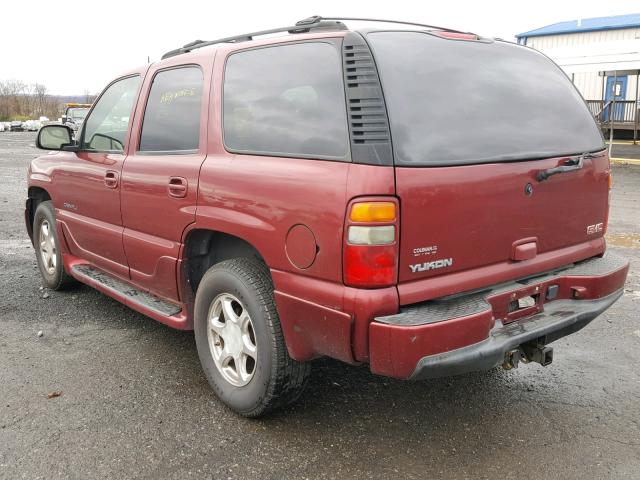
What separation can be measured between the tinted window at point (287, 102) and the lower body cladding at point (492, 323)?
800 mm

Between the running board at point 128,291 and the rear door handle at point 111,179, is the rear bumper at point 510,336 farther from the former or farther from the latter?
the rear door handle at point 111,179

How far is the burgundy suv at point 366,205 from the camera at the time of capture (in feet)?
8.34

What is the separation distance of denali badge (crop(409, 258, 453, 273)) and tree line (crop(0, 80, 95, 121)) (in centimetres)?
6841

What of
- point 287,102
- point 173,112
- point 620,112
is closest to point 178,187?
point 173,112

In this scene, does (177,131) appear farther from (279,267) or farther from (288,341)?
(288,341)

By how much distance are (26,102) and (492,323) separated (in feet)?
254

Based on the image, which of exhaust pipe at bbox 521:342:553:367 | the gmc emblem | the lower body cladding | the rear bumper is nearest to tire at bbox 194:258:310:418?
the lower body cladding

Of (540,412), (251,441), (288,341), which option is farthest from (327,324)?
(540,412)

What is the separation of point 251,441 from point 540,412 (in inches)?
61.9

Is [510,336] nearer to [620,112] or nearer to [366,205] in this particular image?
[366,205]

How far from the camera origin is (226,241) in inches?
Result: 134

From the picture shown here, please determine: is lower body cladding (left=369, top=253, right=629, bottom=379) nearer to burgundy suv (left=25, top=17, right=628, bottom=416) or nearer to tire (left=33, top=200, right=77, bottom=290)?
burgundy suv (left=25, top=17, right=628, bottom=416)

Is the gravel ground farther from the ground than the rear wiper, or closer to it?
A: closer to it

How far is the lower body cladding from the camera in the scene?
2.51 meters
